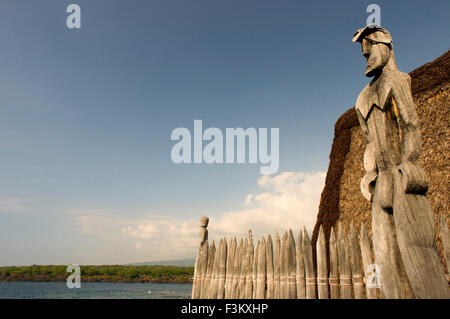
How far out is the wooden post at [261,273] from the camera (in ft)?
19.0

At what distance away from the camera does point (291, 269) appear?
538 cm

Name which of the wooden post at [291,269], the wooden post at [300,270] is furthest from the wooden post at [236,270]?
the wooden post at [300,270]

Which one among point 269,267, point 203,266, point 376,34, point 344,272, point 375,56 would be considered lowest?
point 203,266

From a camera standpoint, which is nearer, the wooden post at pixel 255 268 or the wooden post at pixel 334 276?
the wooden post at pixel 334 276

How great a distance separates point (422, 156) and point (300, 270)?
510 centimetres

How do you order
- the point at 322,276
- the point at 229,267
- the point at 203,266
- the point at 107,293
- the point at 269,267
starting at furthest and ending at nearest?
the point at 107,293 < the point at 203,266 < the point at 229,267 < the point at 269,267 < the point at 322,276

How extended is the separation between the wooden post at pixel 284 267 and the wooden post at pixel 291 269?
0.19ft

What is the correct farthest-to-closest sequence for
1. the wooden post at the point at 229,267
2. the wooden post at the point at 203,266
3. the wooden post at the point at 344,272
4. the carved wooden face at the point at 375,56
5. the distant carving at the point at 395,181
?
the wooden post at the point at 203,266, the wooden post at the point at 229,267, the wooden post at the point at 344,272, the carved wooden face at the point at 375,56, the distant carving at the point at 395,181

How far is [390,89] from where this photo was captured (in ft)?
11.1

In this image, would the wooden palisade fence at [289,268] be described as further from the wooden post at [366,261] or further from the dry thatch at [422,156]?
the dry thatch at [422,156]

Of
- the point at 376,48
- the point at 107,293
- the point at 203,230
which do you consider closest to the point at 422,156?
the point at 376,48

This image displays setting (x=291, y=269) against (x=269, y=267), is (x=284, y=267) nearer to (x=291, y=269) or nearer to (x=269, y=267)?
(x=291, y=269)
